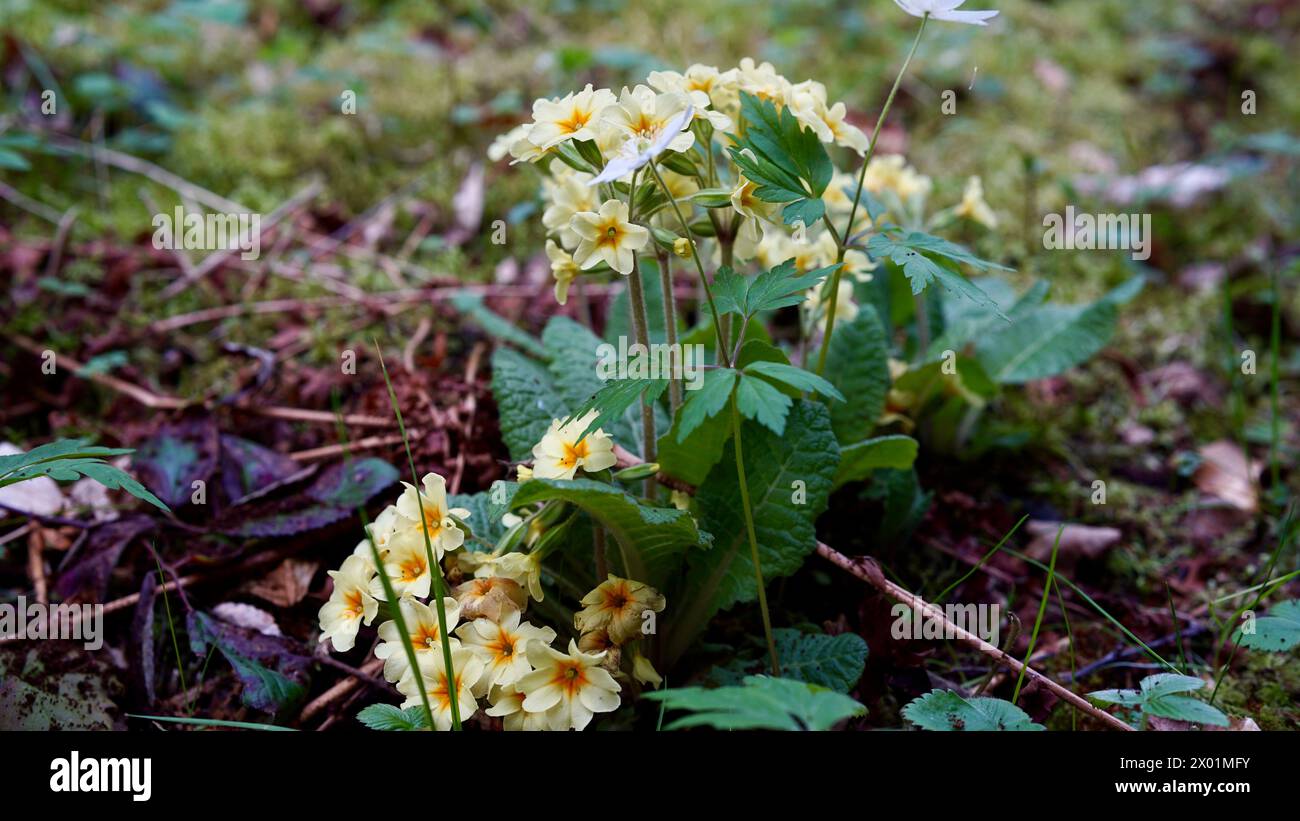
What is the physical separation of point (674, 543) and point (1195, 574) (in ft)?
4.51

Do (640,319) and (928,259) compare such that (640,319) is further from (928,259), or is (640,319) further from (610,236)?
(928,259)

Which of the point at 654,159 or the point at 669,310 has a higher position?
the point at 654,159

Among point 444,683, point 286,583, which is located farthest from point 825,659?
→ point 286,583

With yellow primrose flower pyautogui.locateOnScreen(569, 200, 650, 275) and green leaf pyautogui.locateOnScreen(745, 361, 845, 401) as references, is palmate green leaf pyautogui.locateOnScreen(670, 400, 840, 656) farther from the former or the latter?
yellow primrose flower pyautogui.locateOnScreen(569, 200, 650, 275)

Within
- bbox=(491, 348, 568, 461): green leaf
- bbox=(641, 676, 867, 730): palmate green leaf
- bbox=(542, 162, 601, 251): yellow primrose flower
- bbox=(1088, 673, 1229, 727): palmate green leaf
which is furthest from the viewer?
bbox=(491, 348, 568, 461): green leaf

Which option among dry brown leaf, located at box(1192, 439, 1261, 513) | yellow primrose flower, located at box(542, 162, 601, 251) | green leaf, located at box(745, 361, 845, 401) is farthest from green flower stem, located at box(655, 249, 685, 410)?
dry brown leaf, located at box(1192, 439, 1261, 513)

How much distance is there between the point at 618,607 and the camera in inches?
62.2

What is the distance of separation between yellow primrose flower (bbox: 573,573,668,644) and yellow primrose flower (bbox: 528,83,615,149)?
0.71 meters

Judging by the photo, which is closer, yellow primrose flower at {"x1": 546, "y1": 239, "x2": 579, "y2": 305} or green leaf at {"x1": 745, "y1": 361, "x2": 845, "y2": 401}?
green leaf at {"x1": 745, "y1": 361, "x2": 845, "y2": 401}

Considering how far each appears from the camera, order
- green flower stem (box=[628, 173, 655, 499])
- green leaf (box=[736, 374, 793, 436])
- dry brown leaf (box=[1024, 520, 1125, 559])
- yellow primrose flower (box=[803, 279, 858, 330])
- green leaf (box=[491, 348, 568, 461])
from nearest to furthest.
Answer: green leaf (box=[736, 374, 793, 436]), green flower stem (box=[628, 173, 655, 499]), green leaf (box=[491, 348, 568, 461]), yellow primrose flower (box=[803, 279, 858, 330]), dry brown leaf (box=[1024, 520, 1125, 559])

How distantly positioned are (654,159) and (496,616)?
2.52 ft

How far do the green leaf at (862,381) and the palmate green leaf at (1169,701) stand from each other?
709 millimetres

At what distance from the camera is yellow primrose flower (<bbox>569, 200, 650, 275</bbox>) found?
4.86 ft

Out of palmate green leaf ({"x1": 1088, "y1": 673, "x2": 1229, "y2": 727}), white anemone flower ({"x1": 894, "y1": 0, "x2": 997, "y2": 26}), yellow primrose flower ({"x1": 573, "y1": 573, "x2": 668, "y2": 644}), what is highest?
white anemone flower ({"x1": 894, "y1": 0, "x2": 997, "y2": 26})
